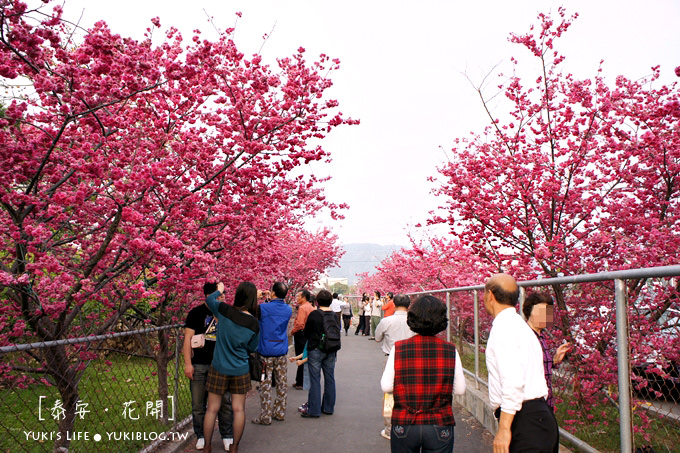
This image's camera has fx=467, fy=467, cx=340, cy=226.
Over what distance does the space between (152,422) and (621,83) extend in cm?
881

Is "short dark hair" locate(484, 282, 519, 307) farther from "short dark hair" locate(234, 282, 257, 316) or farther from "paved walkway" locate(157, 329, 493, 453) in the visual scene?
"paved walkway" locate(157, 329, 493, 453)

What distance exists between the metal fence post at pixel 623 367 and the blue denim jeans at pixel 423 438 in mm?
1365

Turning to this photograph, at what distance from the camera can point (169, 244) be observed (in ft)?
16.3

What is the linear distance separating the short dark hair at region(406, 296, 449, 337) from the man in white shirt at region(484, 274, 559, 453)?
0.46 m

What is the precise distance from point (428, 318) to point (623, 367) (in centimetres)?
162

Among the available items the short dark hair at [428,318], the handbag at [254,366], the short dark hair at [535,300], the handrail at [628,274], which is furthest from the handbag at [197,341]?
the handrail at [628,274]

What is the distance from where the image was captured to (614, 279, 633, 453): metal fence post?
3430 millimetres

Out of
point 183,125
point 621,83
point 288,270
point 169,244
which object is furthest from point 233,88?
point 288,270

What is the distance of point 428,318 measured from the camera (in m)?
3.28

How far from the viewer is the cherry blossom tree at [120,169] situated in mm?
3975

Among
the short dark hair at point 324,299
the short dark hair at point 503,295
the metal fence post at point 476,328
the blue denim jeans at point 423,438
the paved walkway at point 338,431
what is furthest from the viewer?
the metal fence post at point 476,328

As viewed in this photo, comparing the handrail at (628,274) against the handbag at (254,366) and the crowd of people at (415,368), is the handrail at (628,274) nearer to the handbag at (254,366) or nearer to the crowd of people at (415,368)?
the crowd of people at (415,368)

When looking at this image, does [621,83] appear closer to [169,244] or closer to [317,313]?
[317,313]

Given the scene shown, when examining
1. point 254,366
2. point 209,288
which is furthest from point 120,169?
point 254,366
